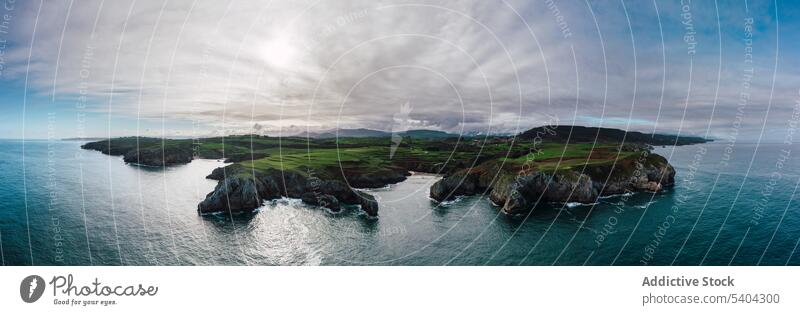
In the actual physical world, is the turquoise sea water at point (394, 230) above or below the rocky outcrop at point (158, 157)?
below

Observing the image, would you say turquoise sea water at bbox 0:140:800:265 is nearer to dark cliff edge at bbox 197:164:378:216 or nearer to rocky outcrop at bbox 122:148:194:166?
dark cliff edge at bbox 197:164:378:216

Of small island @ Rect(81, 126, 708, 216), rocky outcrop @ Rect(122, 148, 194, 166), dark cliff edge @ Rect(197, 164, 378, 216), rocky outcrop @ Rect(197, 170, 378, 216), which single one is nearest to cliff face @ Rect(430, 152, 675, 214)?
small island @ Rect(81, 126, 708, 216)

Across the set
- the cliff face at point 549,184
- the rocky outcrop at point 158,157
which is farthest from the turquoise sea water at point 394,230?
the rocky outcrop at point 158,157

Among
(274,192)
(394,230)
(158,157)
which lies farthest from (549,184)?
(158,157)

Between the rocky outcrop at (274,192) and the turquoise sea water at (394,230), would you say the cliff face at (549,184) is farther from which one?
the rocky outcrop at (274,192)

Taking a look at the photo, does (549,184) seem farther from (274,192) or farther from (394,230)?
(274,192)
